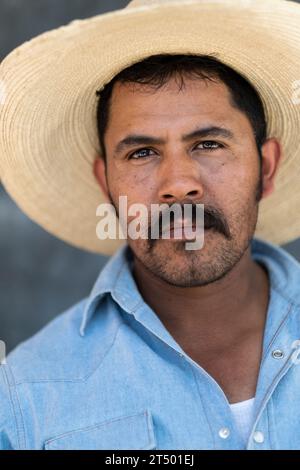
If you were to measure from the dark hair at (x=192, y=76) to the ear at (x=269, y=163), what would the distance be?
6 centimetres

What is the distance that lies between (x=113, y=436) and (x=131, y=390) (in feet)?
0.36

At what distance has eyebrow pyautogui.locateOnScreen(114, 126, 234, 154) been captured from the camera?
1.95 metres

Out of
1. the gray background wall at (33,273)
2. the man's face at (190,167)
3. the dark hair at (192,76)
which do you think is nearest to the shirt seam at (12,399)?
the man's face at (190,167)

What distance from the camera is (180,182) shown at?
6.28ft

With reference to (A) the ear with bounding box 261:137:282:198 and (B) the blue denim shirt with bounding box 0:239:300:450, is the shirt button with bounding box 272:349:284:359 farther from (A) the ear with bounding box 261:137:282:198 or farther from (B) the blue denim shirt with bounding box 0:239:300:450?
(A) the ear with bounding box 261:137:282:198

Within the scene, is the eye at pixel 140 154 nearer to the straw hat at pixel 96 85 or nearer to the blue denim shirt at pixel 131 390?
the straw hat at pixel 96 85

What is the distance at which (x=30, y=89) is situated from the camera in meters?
2.01

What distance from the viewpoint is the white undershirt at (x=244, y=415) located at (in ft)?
6.22

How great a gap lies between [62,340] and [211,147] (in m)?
0.59

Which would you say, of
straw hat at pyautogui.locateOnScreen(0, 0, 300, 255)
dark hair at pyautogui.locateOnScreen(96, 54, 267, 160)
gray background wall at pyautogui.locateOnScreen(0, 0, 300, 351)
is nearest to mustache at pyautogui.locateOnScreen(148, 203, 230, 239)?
dark hair at pyautogui.locateOnScreen(96, 54, 267, 160)

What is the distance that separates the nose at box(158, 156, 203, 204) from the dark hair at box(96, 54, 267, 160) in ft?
0.61

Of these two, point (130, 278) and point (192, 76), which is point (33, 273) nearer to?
point (130, 278)
